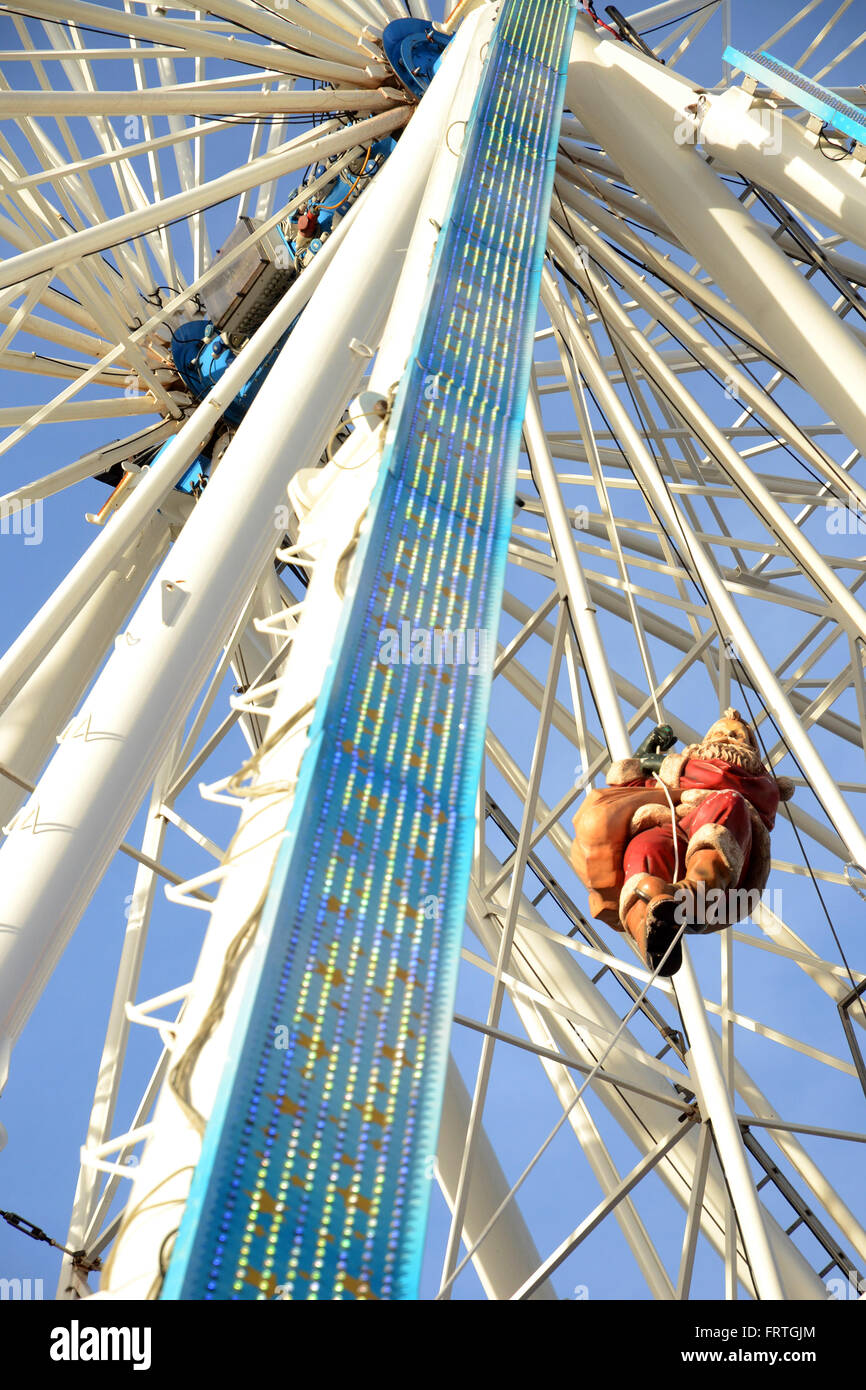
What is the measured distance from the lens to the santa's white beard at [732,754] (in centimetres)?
981

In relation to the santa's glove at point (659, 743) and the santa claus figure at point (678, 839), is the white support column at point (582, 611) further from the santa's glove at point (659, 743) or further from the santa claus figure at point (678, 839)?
the santa claus figure at point (678, 839)

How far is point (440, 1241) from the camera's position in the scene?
4412 centimetres

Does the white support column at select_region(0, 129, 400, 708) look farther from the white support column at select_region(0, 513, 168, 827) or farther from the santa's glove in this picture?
the santa's glove

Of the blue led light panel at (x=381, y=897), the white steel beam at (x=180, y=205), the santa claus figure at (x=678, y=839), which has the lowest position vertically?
the blue led light panel at (x=381, y=897)

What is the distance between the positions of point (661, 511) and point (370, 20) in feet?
20.7

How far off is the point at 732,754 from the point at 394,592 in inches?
168

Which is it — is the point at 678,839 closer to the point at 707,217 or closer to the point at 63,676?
the point at 63,676

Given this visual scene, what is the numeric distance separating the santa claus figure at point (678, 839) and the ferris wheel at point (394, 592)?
474mm

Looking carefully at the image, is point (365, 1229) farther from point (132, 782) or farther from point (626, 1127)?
point (626, 1127)

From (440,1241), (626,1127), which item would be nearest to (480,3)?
(626,1127)

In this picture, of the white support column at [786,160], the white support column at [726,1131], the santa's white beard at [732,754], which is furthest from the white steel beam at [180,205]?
the white support column at [726,1131]
